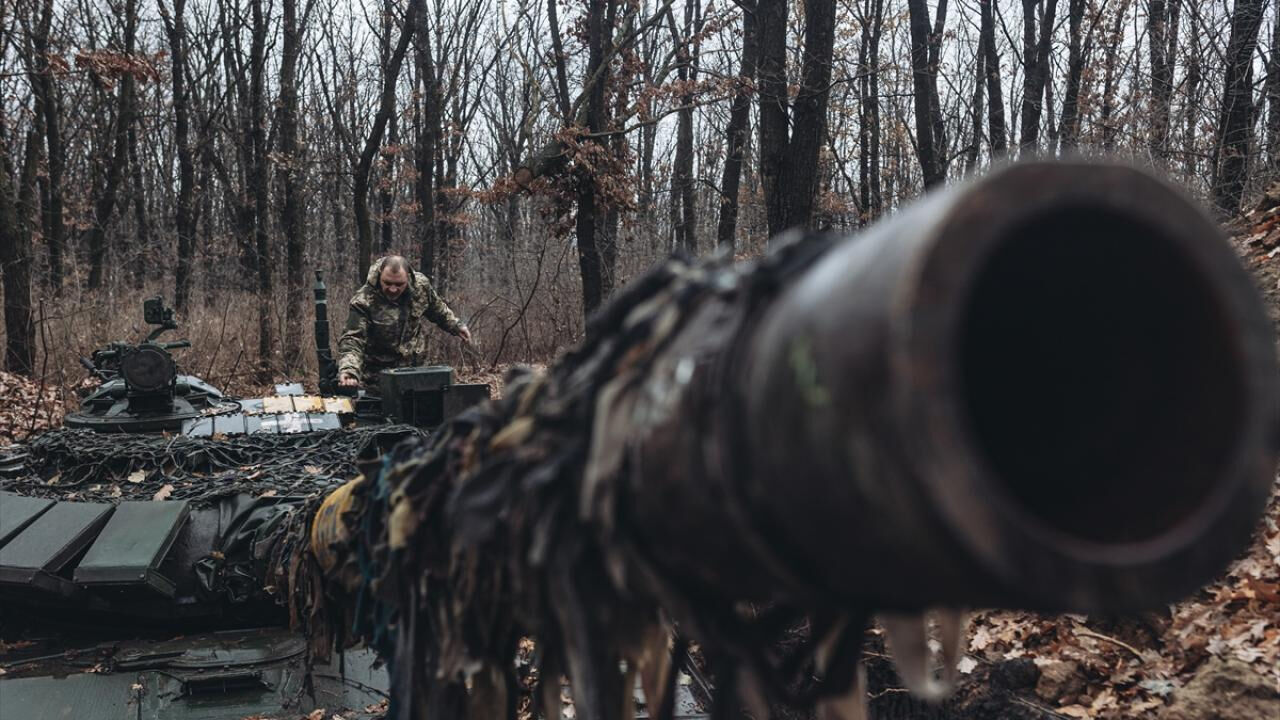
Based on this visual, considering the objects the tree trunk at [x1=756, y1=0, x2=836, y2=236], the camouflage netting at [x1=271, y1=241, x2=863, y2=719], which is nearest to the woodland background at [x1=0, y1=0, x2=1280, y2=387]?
the tree trunk at [x1=756, y1=0, x2=836, y2=236]

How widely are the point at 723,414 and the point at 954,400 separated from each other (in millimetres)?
270

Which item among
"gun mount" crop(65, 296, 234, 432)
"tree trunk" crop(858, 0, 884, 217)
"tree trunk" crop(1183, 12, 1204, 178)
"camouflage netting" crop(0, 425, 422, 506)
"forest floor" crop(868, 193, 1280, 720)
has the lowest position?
"forest floor" crop(868, 193, 1280, 720)

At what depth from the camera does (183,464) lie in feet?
19.5

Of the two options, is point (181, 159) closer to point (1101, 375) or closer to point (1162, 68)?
point (1162, 68)

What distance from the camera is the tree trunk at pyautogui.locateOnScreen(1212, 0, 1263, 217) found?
37.2 ft

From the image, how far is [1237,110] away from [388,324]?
30.7 feet

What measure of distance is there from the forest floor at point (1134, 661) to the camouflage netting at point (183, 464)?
2970 mm

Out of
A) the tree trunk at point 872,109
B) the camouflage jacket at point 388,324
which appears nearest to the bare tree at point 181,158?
the tree trunk at point 872,109

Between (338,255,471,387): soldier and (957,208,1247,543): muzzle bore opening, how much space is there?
276 inches

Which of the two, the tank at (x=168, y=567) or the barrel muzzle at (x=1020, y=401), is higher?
the barrel muzzle at (x=1020, y=401)

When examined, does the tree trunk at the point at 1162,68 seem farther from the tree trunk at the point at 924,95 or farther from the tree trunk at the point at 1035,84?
the tree trunk at the point at 924,95

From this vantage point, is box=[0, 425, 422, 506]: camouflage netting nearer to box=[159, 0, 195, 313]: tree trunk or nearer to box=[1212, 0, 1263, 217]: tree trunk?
box=[1212, 0, 1263, 217]: tree trunk

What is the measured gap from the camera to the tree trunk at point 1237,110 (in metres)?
11.3

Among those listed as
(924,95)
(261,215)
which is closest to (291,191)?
(261,215)
